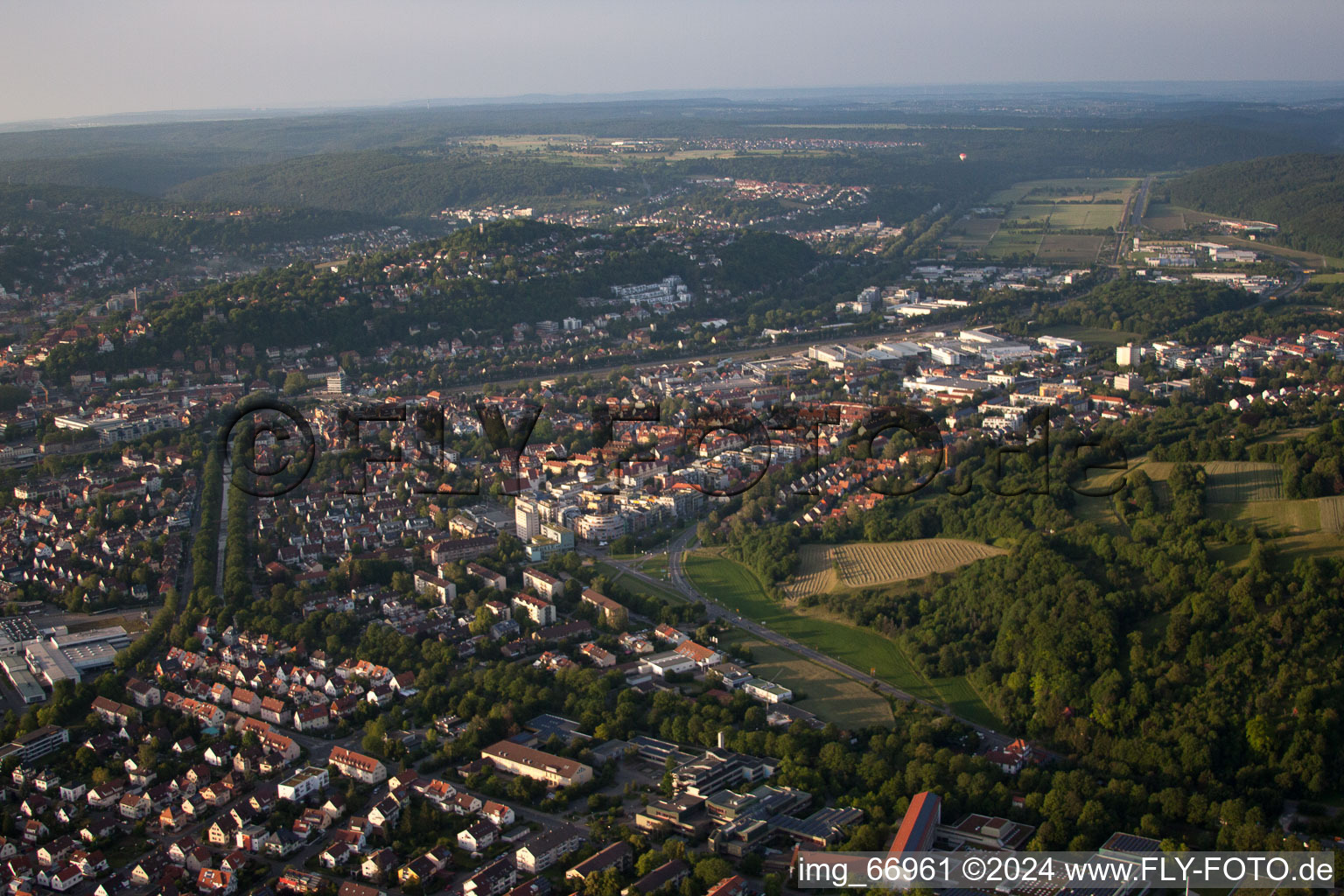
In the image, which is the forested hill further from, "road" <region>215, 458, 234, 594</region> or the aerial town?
"road" <region>215, 458, 234, 594</region>

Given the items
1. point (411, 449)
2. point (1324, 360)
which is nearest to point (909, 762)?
point (411, 449)

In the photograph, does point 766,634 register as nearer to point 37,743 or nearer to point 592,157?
point 37,743

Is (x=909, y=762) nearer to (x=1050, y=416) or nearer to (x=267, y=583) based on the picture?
(x=267, y=583)

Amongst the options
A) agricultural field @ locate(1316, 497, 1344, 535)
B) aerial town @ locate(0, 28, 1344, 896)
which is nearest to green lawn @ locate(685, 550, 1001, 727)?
aerial town @ locate(0, 28, 1344, 896)

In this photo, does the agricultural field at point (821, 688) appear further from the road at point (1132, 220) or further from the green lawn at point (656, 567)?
the road at point (1132, 220)

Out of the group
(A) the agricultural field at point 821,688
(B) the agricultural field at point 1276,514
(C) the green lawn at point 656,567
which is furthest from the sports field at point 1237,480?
(C) the green lawn at point 656,567

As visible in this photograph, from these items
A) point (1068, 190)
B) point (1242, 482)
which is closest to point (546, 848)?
point (1242, 482)
